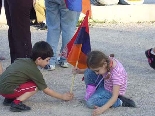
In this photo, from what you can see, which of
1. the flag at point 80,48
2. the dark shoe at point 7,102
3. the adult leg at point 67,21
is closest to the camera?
the dark shoe at point 7,102

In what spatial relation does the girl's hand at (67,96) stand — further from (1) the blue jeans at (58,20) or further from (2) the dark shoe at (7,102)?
(1) the blue jeans at (58,20)

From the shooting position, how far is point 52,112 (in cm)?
424

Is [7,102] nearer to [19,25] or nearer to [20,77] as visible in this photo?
[20,77]

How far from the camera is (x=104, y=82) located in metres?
4.38

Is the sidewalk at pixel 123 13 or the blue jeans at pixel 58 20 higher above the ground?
the blue jeans at pixel 58 20

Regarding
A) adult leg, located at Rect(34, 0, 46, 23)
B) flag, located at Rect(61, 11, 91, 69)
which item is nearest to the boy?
flag, located at Rect(61, 11, 91, 69)

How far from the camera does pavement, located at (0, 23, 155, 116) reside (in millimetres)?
4273

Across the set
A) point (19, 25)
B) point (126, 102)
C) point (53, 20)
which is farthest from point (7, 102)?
point (53, 20)

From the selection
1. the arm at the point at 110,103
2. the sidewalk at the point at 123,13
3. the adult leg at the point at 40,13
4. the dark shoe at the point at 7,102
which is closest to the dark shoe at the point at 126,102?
the arm at the point at 110,103

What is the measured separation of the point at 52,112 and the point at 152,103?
0.96 metres

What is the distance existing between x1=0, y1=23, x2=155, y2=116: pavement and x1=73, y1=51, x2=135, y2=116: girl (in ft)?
0.26

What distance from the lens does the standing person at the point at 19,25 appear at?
495 centimetres

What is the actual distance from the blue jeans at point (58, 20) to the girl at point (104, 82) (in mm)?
1229

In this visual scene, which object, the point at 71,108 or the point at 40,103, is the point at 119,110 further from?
the point at 40,103
